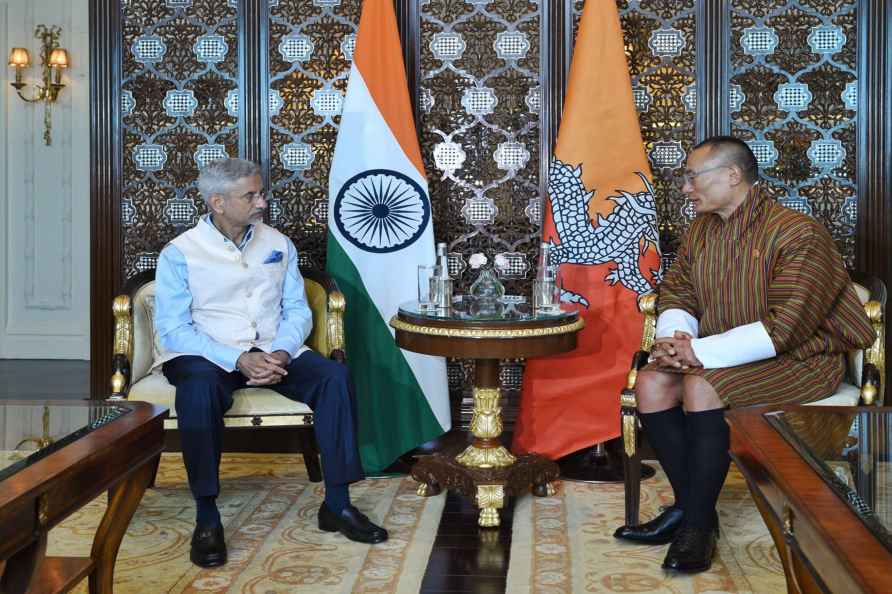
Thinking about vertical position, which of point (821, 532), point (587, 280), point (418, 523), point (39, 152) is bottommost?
point (418, 523)

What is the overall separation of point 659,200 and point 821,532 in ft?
11.2

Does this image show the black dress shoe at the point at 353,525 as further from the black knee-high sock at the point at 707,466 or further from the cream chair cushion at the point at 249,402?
the black knee-high sock at the point at 707,466

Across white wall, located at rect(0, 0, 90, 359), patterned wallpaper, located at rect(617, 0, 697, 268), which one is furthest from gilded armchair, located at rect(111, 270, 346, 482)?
white wall, located at rect(0, 0, 90, 359)

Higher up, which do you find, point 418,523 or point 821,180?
point 821,180

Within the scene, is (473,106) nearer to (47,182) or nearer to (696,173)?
(696,173)

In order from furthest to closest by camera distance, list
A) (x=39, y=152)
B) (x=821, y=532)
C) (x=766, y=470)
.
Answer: (x=39, y=152), (x=766, y=470), (x=821, y=532)

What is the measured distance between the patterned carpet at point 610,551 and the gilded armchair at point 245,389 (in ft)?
3.14

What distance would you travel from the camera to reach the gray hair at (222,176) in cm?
381

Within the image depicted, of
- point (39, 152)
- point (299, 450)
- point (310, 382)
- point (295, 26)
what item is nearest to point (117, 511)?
point (310, 382)

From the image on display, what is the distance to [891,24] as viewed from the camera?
4.53 metres

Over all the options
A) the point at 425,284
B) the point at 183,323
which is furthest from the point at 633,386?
the point at 183,323

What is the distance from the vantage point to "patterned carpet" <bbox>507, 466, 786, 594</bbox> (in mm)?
3049

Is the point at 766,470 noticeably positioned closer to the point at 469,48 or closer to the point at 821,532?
the point at 821,532

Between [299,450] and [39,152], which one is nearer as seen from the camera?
[299,450]
